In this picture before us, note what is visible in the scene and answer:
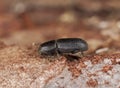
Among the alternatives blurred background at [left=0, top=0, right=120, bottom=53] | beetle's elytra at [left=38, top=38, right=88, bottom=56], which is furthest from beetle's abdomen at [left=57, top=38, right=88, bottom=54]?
blurred background at [left=0, top=0, right=120, bottom=53]

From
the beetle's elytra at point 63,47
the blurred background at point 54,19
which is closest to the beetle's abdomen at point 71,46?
the beetle's elytra at point 63,47

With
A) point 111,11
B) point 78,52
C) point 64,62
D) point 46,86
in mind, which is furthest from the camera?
point 111,11

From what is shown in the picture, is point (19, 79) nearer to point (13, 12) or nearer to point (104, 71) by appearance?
point (104, 71)

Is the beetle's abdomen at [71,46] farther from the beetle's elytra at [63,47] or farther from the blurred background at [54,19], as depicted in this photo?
the blurred background at [54,19]

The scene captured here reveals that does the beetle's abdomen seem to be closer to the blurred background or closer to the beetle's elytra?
the beetle's elytra

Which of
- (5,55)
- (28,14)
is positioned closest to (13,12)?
(28,14)

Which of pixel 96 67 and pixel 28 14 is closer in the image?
pixel 96 67
